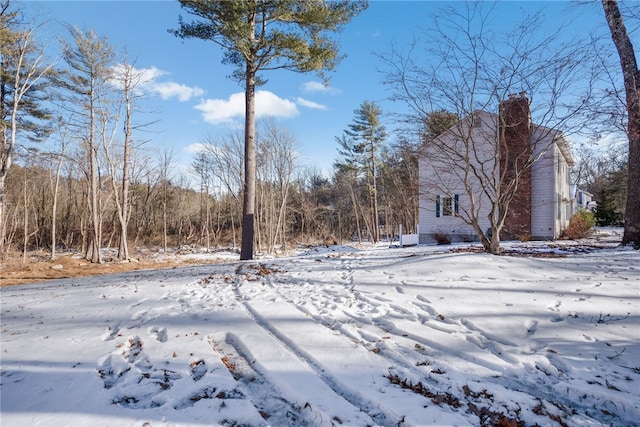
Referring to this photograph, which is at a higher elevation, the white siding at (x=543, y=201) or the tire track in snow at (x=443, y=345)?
the white siding at (x=543, y=201)

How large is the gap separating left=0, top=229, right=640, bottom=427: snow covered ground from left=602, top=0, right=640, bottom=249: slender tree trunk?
4815mm

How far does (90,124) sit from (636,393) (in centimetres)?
1801

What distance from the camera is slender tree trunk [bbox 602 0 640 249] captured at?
723 centimetres

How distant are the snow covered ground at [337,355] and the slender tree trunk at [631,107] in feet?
15.8

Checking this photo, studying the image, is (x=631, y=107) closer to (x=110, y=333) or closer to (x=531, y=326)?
(x=531, y=326)

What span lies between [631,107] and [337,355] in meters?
8.85

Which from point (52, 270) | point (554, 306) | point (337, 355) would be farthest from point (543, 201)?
point (52, 270)

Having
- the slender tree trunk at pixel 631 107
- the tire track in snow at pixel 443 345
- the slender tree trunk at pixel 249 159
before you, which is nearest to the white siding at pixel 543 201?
the slender tree trunk at pixel 631 107

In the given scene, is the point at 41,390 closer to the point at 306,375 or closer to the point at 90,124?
the point at 306,375

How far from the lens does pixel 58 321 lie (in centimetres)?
384

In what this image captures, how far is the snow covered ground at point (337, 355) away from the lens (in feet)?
6.51

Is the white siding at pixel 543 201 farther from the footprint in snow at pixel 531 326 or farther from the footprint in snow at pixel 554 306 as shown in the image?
the footprint in snow at pixel 531 326

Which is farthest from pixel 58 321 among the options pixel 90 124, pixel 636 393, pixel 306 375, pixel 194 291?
pixel 90 124

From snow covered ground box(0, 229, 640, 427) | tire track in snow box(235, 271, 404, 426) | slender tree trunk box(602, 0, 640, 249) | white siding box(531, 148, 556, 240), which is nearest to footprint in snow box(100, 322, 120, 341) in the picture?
snow covered ground box(0, 229, 640, 427)
